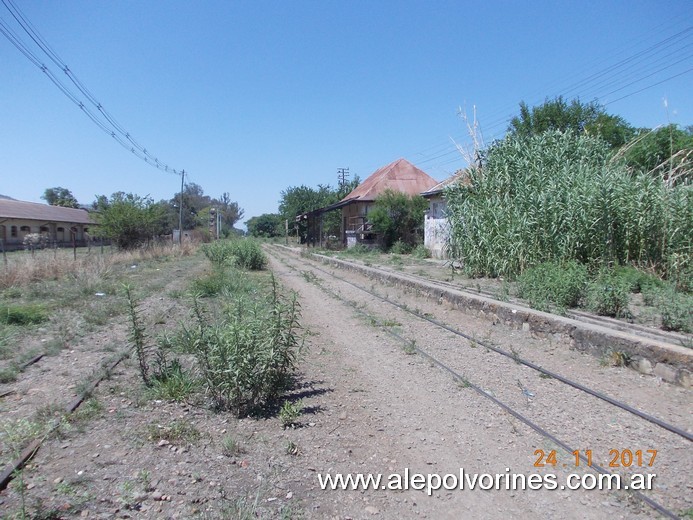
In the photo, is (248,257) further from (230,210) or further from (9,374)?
(230,210)

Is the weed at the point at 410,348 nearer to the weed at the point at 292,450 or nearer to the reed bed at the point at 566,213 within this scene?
the weed at the point at 292,450

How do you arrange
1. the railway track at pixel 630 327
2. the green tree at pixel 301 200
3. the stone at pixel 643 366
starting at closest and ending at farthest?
the stone at pixel 643 366 < the railway track at pixel 630 327 < the green tree at pixel 301 200

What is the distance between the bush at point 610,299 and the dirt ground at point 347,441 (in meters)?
1.91

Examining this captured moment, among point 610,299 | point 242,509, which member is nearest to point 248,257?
point 610,299

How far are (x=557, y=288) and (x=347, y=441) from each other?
6.48 meters

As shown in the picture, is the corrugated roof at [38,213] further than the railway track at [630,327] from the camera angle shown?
Yes

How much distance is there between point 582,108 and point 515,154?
739 inches

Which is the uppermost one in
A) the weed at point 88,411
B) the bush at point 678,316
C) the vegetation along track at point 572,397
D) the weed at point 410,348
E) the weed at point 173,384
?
the bush at point 678,316

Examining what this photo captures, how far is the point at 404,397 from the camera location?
5.25m

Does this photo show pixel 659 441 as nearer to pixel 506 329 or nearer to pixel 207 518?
pixel 207 518

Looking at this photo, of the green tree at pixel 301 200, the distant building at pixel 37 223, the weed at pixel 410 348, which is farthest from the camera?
the green tree at pixel 301 200

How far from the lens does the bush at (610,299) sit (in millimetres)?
8002

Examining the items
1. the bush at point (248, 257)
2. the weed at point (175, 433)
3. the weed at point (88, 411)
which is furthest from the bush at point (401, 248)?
the weed at point (175, 433)

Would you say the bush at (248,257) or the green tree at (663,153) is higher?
the green tree at (663,153)
